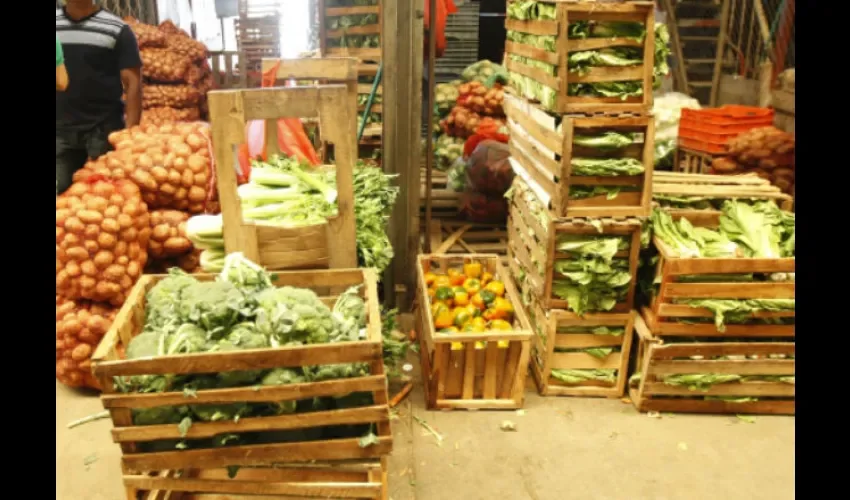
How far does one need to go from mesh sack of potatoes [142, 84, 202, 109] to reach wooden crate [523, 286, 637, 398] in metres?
6.84

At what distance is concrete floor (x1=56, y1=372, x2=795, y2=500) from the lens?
3.30 metres

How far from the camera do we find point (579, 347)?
407 centimetres

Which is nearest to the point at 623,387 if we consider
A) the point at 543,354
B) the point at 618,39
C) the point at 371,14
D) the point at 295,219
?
the point at 543,354

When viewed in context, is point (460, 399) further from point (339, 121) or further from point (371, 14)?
point (371, 14)

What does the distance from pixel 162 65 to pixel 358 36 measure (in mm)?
3728

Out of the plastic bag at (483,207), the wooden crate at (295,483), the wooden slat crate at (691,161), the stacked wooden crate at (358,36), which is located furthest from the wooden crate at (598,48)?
the wooden slat crate at (691,161)

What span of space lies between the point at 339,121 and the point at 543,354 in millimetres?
2246

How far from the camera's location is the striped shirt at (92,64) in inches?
178

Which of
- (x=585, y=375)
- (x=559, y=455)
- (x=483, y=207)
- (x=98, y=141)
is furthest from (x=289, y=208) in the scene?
(x=483, y=207)

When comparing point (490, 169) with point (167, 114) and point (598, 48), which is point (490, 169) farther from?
point (167, 114)

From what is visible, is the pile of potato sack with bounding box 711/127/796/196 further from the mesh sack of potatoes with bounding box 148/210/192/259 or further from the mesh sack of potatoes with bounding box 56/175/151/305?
the mesh sack of potatoes with bounding box 56/175/151/305

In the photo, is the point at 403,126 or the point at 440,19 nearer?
the point at 403,126

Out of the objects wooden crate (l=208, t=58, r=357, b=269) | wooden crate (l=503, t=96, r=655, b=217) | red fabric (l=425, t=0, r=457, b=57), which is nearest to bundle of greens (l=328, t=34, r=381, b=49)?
red fabric (l=425, t=0, r=457, b=57)

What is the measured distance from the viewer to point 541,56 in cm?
381
